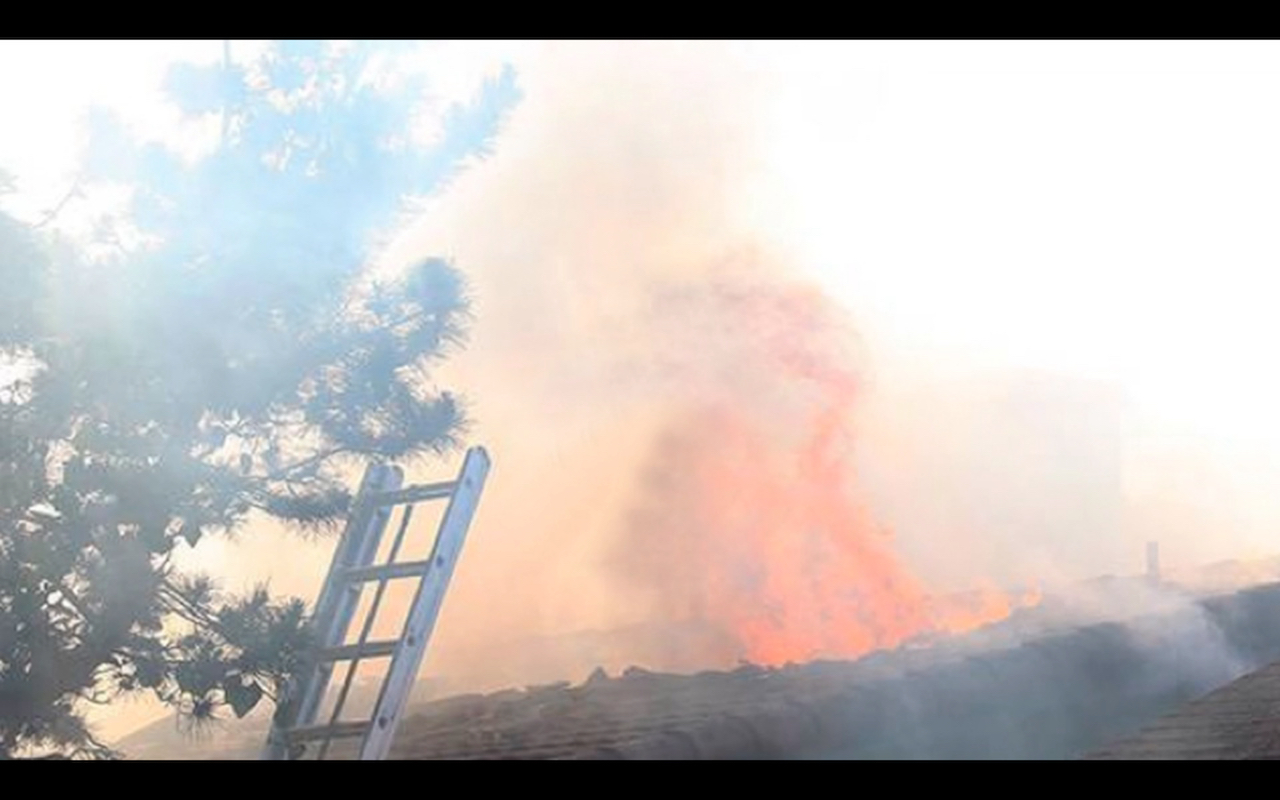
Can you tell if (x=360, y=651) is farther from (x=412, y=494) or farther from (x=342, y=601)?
(x=412, y=494)

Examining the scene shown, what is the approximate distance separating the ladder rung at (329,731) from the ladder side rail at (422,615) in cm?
8

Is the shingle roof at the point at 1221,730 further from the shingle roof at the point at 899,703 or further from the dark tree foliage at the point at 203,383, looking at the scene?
the dark tree foliage at the point at 203,383

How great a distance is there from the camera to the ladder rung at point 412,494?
6.24m

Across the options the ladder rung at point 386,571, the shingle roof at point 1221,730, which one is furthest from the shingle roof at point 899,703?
the shingle roof at point 1221,730

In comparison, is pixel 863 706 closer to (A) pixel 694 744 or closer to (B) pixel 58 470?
(A) pixel 694 744

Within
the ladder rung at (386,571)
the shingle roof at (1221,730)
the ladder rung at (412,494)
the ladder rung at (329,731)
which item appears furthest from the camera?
the shingle roof at (1221,730)

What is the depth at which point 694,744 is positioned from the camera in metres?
7.32

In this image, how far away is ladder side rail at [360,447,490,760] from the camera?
5730 mm

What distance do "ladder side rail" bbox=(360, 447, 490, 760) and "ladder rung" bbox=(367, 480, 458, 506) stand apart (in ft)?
0.31

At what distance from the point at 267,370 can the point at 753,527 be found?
21.8ft

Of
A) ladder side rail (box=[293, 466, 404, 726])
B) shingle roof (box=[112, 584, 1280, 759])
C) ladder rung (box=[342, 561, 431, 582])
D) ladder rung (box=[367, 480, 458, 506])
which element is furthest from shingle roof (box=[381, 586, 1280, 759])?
ladder rung (box=[367, 480, 458, 506])

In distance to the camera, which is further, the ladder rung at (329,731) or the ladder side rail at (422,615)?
the ladder rung at (329,731)
